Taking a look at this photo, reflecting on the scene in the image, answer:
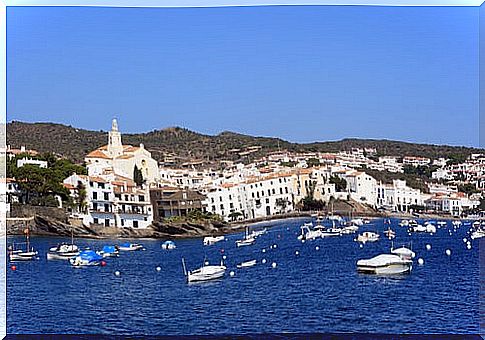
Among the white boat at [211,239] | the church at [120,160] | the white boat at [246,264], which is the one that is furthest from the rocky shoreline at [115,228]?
the church at [120,160]

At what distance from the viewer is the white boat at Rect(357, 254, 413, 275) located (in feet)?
27.9

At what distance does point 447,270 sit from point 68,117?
432 centimetres

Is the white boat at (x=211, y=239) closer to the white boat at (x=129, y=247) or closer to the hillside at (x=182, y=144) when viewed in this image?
the white boat at (x=129, y=247)

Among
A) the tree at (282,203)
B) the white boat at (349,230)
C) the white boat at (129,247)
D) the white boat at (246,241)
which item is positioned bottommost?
the white boat at (129,247)

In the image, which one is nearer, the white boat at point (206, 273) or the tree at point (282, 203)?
the white boat at point (206, 273)

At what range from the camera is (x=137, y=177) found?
8641 mm

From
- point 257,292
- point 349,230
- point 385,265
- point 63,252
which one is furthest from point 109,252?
point 385,265

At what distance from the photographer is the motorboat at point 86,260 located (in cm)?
852

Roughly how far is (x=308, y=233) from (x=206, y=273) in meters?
1.18

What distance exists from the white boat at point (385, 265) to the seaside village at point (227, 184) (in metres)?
0.59

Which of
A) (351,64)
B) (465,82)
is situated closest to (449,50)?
(465,82)

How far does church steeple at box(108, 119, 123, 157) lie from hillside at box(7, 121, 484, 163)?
64 millimetres

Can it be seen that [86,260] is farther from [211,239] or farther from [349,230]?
[349,230]

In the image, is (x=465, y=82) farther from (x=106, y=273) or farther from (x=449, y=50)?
(x=106, y=273)
